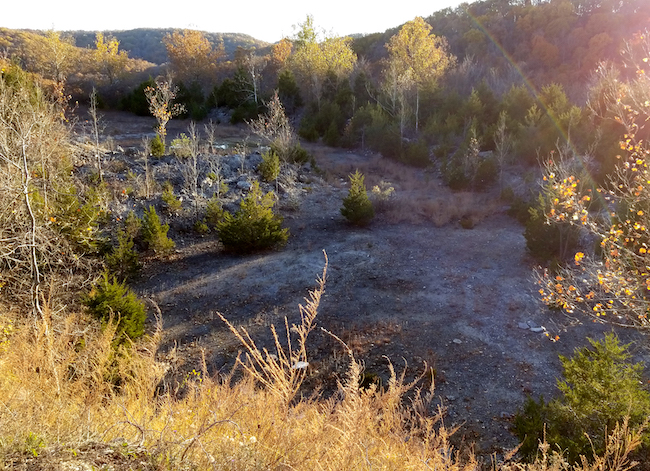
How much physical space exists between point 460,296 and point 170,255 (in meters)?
6.93

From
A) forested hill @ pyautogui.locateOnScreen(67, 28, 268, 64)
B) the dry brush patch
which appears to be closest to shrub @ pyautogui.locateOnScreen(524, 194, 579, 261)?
the dry brush patch

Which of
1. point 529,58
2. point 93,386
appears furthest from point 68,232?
point 529,58

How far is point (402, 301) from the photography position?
781 centimetres

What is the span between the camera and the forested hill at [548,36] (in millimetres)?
23828

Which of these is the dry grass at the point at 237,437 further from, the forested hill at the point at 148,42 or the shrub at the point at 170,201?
the forested hill at the point at 148,42

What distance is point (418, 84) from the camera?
67.4 ft

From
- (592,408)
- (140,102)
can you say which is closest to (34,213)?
(592,408)

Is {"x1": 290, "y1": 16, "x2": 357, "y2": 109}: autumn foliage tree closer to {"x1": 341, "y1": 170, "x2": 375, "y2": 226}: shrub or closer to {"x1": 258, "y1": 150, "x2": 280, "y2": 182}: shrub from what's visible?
{"x1": 258, "y1": 150, "x2": 280, "y2": 182}: shrub

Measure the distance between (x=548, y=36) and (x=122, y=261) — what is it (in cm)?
3160

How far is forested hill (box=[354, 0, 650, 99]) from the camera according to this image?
2383 centimetres

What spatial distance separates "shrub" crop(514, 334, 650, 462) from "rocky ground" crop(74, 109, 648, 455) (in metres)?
1.00

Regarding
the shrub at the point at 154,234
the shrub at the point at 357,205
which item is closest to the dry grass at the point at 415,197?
the shrub at the point at 357,205

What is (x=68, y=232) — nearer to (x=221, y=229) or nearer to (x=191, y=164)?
(x=221, y=229)

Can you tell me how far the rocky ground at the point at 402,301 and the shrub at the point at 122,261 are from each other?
0.35 m
